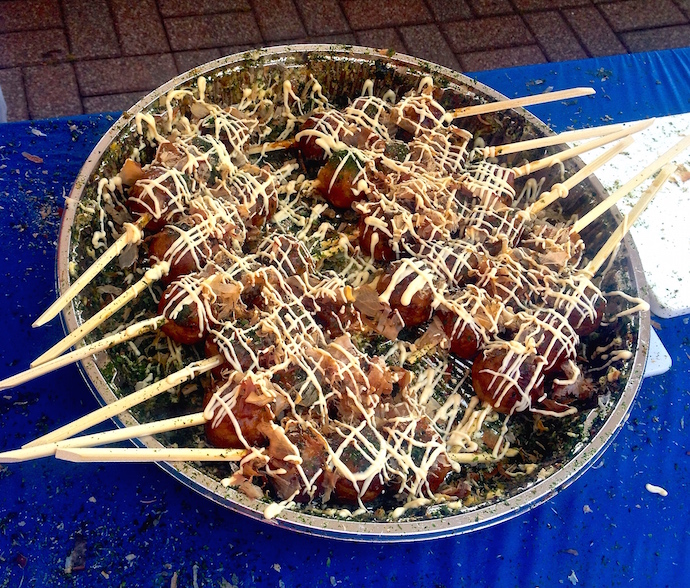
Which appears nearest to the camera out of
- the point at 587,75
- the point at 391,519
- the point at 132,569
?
the point at 391,519

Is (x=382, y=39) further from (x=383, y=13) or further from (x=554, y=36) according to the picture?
(x=554, y=36)

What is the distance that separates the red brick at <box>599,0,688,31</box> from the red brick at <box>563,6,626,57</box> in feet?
0.23

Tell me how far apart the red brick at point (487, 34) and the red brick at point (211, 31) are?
1.17m

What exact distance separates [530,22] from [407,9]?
0.77 m

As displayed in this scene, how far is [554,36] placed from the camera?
3.77 m

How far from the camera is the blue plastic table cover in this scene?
1511 millimetres

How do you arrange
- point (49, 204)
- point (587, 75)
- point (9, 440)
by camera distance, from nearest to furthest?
point (9, 440), point (49, 204), point (587, 75)

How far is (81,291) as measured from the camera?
5.09 ft

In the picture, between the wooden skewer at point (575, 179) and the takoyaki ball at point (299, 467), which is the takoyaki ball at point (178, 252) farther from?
the wooden skewer at point (575, 179)

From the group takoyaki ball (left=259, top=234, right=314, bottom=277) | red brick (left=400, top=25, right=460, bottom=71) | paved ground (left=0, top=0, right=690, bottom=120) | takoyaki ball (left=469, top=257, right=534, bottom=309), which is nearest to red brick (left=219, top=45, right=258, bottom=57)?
paved ground (left=0, top=0, right=690, bottom=120)

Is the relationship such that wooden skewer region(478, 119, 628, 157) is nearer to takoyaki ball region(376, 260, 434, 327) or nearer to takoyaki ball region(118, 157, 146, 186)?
takoyaki ball region(376, 260, 434, 327)

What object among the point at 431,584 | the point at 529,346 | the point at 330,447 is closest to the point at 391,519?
the point at 330,447

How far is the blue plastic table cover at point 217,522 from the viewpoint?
4.96 ft

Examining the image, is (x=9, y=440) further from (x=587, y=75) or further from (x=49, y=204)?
(x=587, y=75)
